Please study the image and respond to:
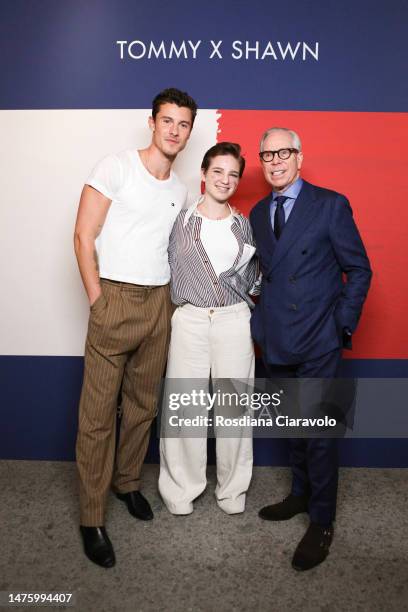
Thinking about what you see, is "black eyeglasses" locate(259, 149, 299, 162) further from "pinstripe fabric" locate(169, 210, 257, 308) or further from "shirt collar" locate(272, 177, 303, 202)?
"pinstripe fabric" locate(169, 210, 257, 308)

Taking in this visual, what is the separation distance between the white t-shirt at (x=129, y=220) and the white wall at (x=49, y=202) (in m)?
0.53

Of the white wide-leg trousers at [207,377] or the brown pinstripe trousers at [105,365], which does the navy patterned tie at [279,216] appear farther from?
the brown pinstripe trousers at [105,365]

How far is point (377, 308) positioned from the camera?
2.71 meters

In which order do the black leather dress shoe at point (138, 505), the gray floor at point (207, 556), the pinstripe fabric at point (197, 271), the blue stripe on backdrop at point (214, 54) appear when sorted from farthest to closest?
1. the blue stripe on backdrop at point (214, 54)
2. the black leather dress shoe at point (138, 505)
3. the pinstripe fabric at point (197, 271)
4. the gray floor at point (207, 556)

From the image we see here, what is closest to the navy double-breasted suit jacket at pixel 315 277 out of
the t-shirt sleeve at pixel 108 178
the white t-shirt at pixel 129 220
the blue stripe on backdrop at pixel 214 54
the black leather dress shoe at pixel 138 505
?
the white t-shirt at pixel 129 220

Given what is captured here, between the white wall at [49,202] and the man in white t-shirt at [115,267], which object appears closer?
the man in white t-shirt at [115,267]

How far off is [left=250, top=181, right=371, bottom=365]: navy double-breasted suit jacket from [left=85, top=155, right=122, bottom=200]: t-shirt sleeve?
27.3 inches

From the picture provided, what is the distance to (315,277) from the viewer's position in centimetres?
203

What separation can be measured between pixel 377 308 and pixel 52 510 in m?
1.98

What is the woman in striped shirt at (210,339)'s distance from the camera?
215 cm

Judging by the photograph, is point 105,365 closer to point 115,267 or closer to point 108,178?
point 115,267

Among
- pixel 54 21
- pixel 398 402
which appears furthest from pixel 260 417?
pixel 54 21

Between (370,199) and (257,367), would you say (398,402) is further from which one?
(370,199)

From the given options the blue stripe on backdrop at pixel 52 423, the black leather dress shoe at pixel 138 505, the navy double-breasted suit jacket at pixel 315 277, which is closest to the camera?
the navy double-breasted suit jacket at pixel 315 277
